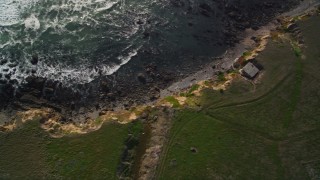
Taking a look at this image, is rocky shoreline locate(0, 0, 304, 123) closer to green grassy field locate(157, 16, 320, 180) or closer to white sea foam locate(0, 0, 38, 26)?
green grassy field locate(157, 16, 320, 180)

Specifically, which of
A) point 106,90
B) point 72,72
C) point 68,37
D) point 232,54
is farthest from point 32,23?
point 232,54

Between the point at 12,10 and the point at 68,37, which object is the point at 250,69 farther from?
the point at 12,10

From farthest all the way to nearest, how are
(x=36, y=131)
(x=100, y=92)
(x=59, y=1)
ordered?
(x=59, y=1) → (x=100, y=92) → (x=36, y=131)

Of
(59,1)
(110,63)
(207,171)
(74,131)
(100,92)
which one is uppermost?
(59,1)

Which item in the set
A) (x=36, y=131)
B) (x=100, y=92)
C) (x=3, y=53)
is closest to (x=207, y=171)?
(x=100, y=92)

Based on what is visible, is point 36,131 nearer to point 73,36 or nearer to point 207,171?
point 73,36

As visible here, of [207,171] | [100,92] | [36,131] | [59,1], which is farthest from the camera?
[59,1]

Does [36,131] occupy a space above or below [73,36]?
below
